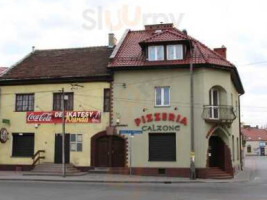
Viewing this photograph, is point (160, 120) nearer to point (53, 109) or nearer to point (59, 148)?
point (59, 148)

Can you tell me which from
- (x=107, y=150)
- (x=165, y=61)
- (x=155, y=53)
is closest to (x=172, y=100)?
(x=165, y=61)

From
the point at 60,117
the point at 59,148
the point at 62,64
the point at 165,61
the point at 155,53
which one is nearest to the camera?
the point at 165,61

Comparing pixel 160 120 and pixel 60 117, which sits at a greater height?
pixel 60 117

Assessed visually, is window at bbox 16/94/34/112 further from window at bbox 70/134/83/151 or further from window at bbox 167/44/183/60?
window at bbox 167/44/183/60

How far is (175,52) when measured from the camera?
30.9 m

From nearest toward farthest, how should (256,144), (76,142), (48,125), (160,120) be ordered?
(160,120) → (76,142) → (48,125) → (256,144)

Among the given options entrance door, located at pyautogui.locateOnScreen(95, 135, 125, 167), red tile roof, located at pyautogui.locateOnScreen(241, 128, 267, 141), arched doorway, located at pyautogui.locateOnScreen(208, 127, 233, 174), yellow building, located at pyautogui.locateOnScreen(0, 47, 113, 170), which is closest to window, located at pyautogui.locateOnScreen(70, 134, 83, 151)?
yellow building, located at pyautogui.locateOnScreen(0, 47, 113, 170)

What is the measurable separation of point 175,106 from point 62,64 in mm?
10161

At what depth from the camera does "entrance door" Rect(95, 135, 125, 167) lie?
1227 inches

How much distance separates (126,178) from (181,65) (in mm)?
8677

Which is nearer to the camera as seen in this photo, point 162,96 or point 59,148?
point 162,96

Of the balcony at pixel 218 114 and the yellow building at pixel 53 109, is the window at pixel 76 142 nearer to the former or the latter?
the yellow building at pixel 53 109

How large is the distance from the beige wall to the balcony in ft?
1.14

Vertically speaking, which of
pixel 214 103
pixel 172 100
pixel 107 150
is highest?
pixel 172 100
